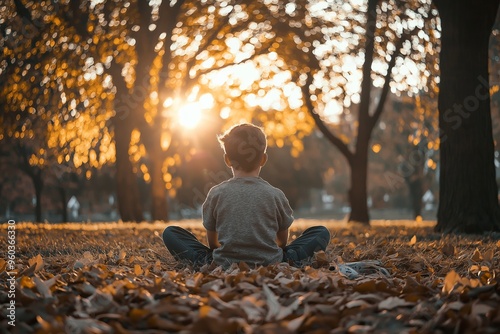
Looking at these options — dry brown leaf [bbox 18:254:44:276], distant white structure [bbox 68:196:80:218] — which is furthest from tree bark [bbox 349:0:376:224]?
distant white structure [bbox 68:196:80:218]

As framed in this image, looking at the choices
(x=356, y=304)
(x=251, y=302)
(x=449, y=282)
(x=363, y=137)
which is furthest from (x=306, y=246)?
(x=363, y=137)

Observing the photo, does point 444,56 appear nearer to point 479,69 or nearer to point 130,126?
point 479,69

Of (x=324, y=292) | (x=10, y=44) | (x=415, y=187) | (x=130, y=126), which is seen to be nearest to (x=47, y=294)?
(x=324, y=292)

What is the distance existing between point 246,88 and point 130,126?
371 centimetres

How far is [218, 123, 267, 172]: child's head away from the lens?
15.9 ft

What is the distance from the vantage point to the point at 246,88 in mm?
17688

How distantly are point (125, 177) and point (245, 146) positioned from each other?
11.8 metres

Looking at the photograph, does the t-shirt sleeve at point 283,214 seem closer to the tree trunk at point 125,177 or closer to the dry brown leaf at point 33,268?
the dry brown leaf at point 33,268

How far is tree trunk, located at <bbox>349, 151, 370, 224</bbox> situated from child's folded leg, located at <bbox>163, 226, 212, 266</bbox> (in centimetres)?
1121

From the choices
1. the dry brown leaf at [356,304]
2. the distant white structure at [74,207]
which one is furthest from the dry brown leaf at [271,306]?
the distant white structure at [74,207]

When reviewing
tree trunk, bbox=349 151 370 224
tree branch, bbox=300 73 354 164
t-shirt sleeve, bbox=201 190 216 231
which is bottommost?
tree trunk, bbox=349 151 370 224

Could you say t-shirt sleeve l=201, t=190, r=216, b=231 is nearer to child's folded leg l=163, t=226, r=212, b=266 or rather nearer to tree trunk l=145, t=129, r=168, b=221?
child's folded leg l=163, t=226, r=212, b=266

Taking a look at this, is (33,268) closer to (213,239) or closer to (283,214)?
(213,239)

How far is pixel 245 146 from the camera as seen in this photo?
4.84 meters
